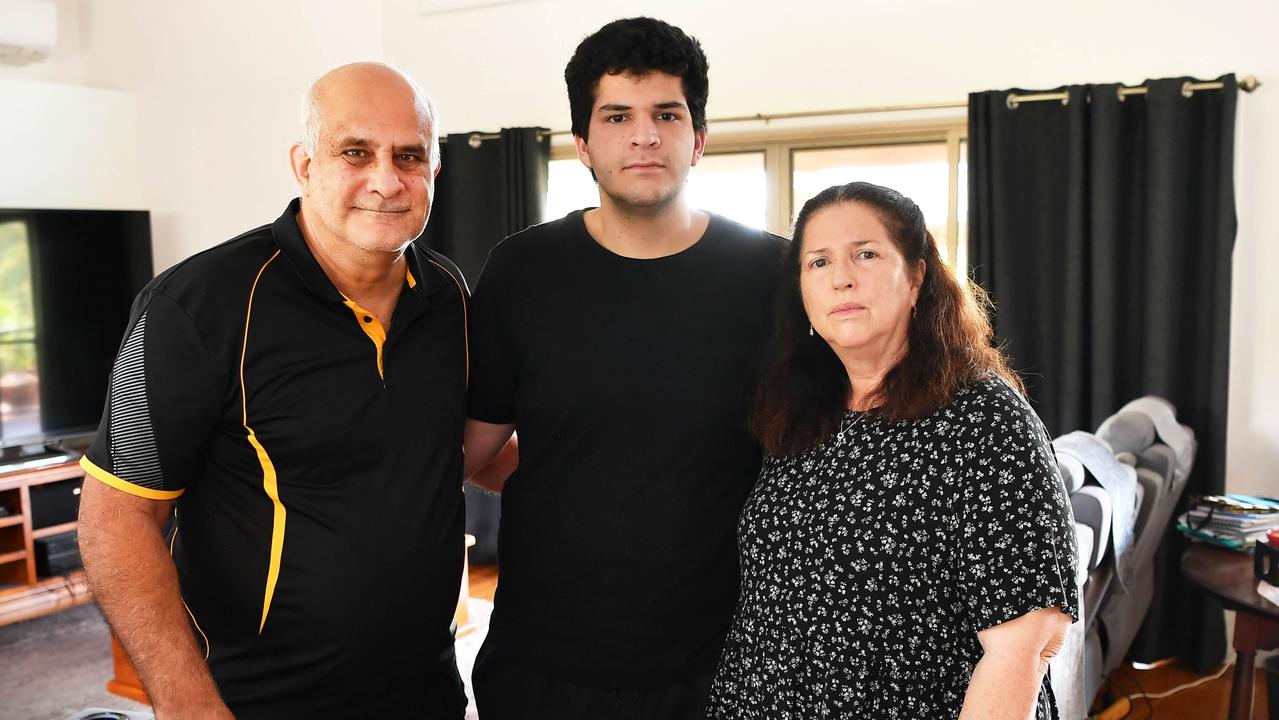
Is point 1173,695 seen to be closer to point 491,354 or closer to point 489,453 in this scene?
point 489,453

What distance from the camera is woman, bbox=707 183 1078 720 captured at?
4.22ft

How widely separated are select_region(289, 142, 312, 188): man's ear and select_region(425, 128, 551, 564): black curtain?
333 centimetres

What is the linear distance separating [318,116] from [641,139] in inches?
19.8

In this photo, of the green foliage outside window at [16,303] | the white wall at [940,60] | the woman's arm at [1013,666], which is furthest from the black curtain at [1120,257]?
the green foliage outside window at [16,303]

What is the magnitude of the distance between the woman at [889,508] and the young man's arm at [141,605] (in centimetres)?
74

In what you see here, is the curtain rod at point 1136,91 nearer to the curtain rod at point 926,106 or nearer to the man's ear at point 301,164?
the curtain rod at point 926,106

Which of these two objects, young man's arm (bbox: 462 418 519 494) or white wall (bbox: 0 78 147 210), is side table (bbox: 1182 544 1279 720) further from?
white wall (bbox: 0 78 147 210)

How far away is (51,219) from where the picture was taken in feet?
16.7

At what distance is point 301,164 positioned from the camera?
5.16 ft

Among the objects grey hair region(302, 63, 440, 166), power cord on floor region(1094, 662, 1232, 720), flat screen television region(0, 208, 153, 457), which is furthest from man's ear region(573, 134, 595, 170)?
flat screen television region(0, 208, 153, 457)

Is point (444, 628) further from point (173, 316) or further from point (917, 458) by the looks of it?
point (917, 458)

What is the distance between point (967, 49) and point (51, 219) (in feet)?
14.4

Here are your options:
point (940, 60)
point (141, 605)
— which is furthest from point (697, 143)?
point (940, 60)

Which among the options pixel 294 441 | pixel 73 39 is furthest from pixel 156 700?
pixel 73 39
